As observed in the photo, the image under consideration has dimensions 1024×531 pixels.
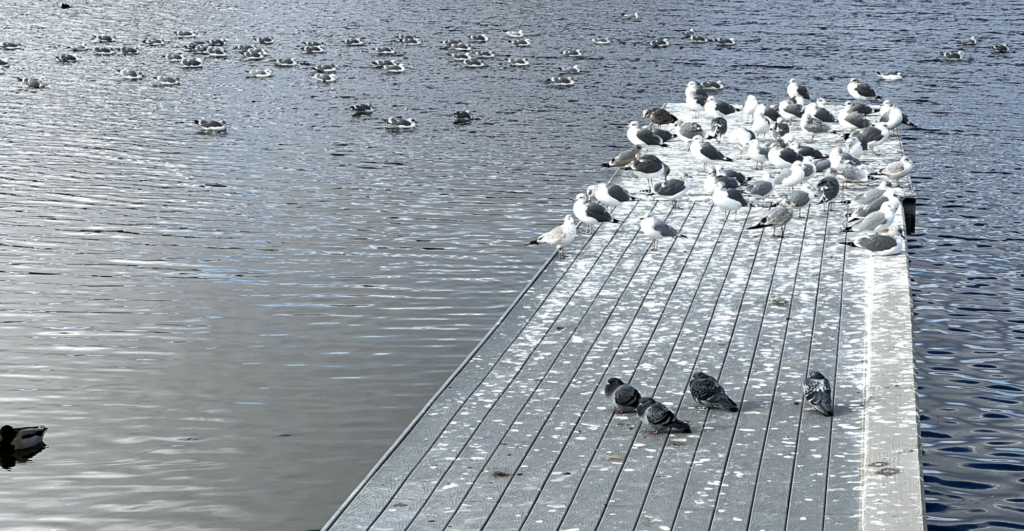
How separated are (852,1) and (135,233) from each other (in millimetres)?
52004

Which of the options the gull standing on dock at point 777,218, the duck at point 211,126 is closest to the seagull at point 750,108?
the gull standing on dock at point 777,218

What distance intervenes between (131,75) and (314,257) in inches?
955

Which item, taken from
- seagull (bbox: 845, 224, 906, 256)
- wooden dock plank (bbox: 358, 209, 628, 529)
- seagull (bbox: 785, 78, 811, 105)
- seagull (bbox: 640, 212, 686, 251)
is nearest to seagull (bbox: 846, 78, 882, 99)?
seagull (bbox: 785, 78, 811, 105)

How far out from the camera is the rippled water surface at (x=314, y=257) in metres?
13.4

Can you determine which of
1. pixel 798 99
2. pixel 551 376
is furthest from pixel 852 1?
pixel 551 376

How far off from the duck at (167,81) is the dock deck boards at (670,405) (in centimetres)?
2574

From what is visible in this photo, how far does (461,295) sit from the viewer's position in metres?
19.4

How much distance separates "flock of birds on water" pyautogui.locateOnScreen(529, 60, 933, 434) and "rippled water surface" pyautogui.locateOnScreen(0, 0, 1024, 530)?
4.28 ft

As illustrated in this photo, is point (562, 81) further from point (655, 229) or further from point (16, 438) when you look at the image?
point (16, 438)

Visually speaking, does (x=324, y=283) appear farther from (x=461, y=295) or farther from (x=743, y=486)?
(x=743, y=486)

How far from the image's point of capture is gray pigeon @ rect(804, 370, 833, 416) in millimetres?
12523

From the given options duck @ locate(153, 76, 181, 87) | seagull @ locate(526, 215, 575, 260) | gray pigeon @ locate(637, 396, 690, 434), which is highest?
duck @ locate(153, 76, 181, 87)

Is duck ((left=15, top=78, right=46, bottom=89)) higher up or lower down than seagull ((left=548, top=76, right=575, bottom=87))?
higher up

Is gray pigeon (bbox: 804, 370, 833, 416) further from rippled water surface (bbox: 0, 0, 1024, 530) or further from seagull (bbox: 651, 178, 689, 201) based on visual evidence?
seagull (bbox: 651, 178, 689, 201)
